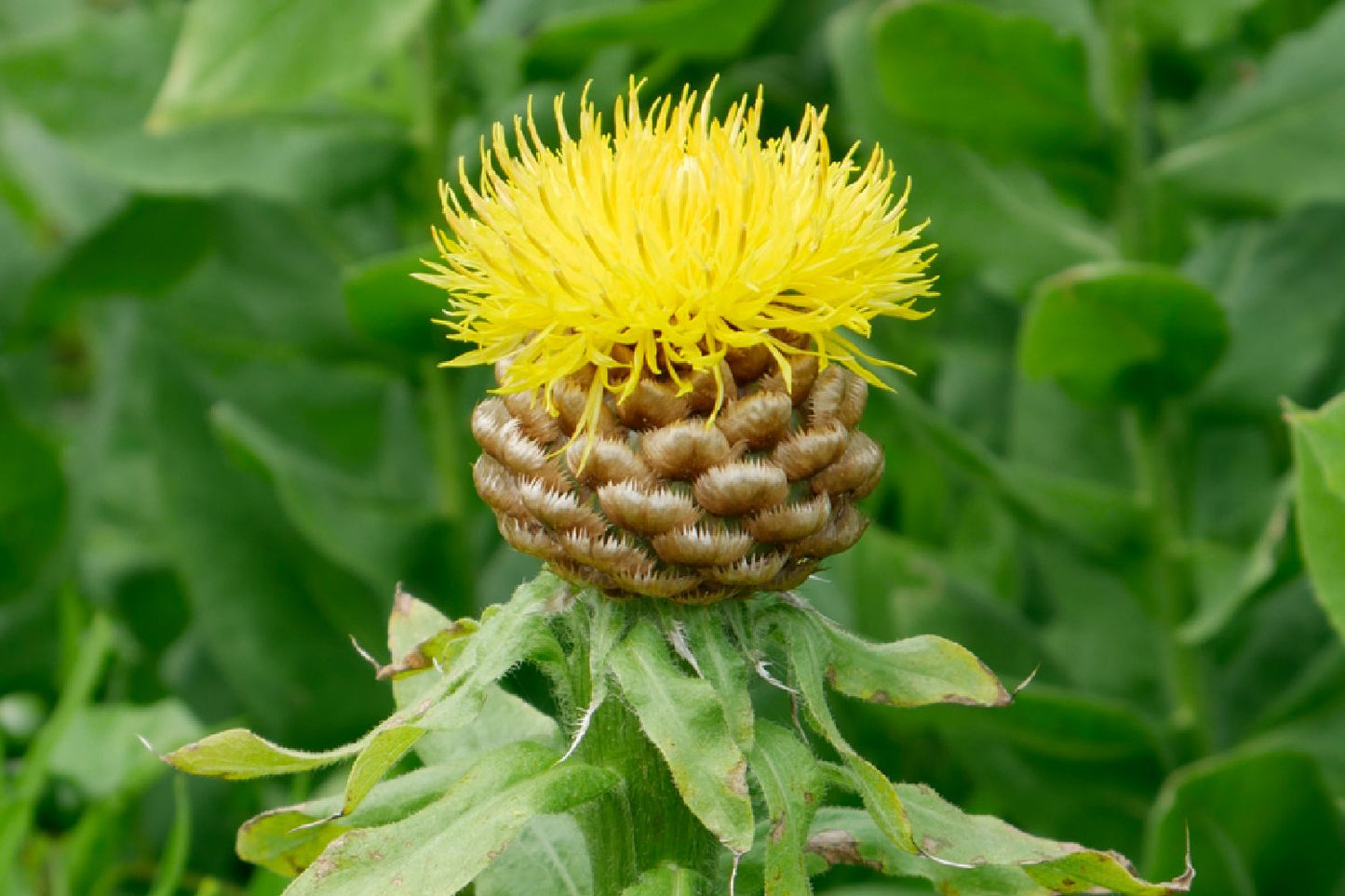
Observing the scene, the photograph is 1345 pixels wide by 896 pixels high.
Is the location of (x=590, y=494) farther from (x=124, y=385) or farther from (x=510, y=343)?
(x=124, y=385)

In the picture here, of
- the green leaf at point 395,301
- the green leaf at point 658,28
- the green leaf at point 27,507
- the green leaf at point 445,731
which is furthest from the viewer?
the green leaf at point 27,507

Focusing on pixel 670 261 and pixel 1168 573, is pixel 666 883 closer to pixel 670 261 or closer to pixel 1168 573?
pixel 670 261

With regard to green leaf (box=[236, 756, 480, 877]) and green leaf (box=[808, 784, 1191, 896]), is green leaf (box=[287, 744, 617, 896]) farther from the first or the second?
green leaf (box=[808, 784, 1191, 896])

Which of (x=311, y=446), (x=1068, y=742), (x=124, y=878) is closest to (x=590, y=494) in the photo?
(x=1068, y=742)

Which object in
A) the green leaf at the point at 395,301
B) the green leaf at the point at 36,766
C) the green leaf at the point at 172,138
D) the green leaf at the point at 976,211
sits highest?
the green leaf at the point at 172,138

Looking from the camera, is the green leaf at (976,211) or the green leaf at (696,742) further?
the green leaf at (976,211)

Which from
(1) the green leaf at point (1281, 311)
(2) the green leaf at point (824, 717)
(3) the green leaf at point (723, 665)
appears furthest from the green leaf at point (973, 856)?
(1) the green leaf at point (1281, 311)

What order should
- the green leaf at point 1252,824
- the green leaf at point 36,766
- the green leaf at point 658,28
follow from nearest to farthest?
the green leaf at point 36,766, the green leaf at point 1252,824, the green leaf at point 658,28

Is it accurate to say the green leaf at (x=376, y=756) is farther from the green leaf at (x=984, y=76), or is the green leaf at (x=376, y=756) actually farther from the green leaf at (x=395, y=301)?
the green leaf at (x=984, y=76)
